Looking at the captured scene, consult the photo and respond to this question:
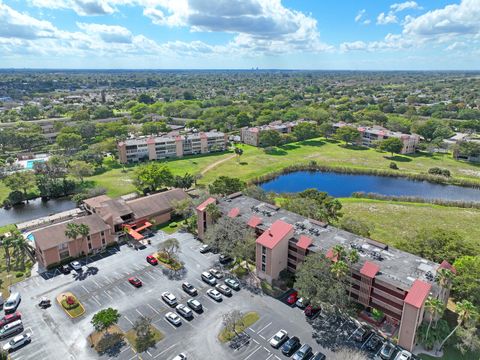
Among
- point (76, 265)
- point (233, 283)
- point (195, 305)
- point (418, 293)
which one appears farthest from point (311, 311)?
point (76, 265)

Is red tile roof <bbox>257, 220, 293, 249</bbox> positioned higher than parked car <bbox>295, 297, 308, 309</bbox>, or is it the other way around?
red tile roof <bbox>257, 220, 293, 249</bbox>

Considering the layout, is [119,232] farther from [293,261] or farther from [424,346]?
[424,346]

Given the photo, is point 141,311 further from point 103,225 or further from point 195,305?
point 103,225

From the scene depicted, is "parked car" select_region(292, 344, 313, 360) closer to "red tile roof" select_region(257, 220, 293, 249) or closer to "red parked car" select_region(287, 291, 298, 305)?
"red parked car" select_region(287, 291, 298, 305)

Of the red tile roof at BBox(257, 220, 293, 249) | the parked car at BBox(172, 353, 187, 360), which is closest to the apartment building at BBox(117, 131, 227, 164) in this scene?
the red tile roof at BBox(257, 220, 293, 249)

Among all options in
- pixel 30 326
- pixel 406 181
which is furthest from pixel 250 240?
pixel 406 181

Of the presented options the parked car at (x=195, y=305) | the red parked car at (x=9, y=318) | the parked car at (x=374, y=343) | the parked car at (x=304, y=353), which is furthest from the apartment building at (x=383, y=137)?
the red parked car at (x=9, y=318)

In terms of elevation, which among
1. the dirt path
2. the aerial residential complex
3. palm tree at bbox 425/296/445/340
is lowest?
the dirt path
